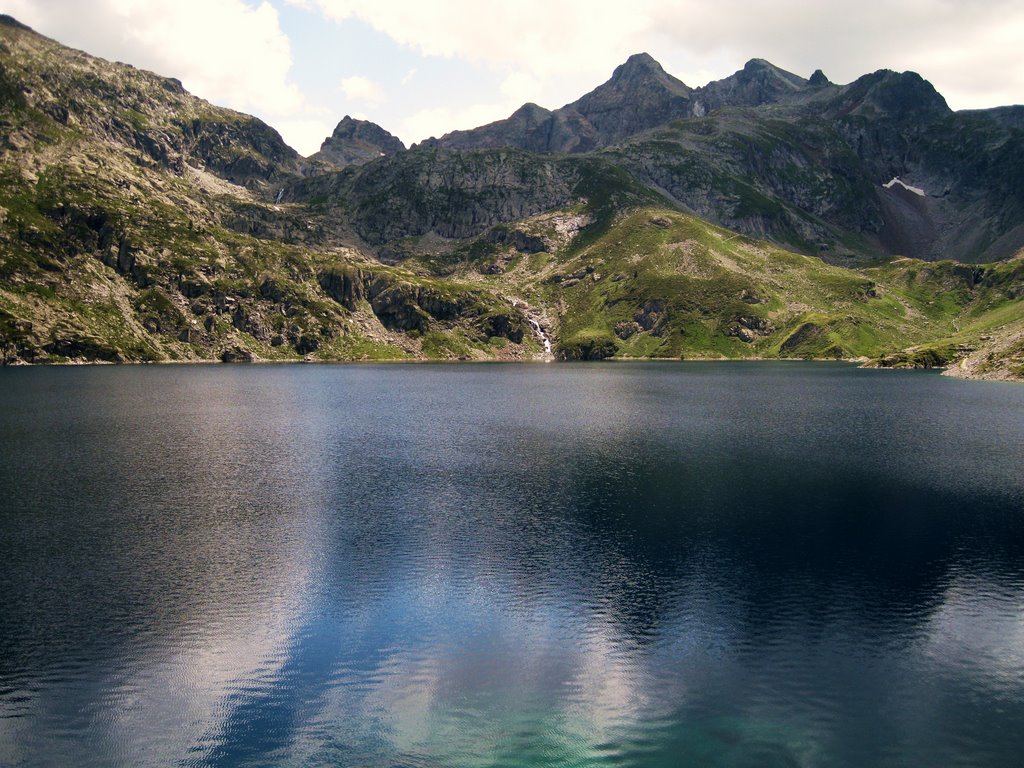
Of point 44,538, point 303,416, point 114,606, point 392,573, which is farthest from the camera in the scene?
point 303,416

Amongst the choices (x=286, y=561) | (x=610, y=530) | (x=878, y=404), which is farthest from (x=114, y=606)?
(x=878, y=404)

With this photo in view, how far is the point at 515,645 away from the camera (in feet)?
152

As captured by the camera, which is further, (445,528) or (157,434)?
(157,434)

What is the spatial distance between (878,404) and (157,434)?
166877 millimetres

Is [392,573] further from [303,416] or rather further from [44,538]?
[303,416]

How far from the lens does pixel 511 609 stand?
51.9m

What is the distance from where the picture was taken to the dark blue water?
36.3 metres

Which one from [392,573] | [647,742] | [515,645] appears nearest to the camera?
[647,742]

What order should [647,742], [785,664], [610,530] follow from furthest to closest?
[610,530], [785,664], [647,742]

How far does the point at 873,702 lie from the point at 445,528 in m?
43.3

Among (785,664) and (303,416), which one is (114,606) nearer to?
(785,664)

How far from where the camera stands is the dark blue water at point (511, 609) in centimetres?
3631

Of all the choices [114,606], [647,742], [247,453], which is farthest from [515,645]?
[247,453]

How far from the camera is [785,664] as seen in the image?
4338cm
